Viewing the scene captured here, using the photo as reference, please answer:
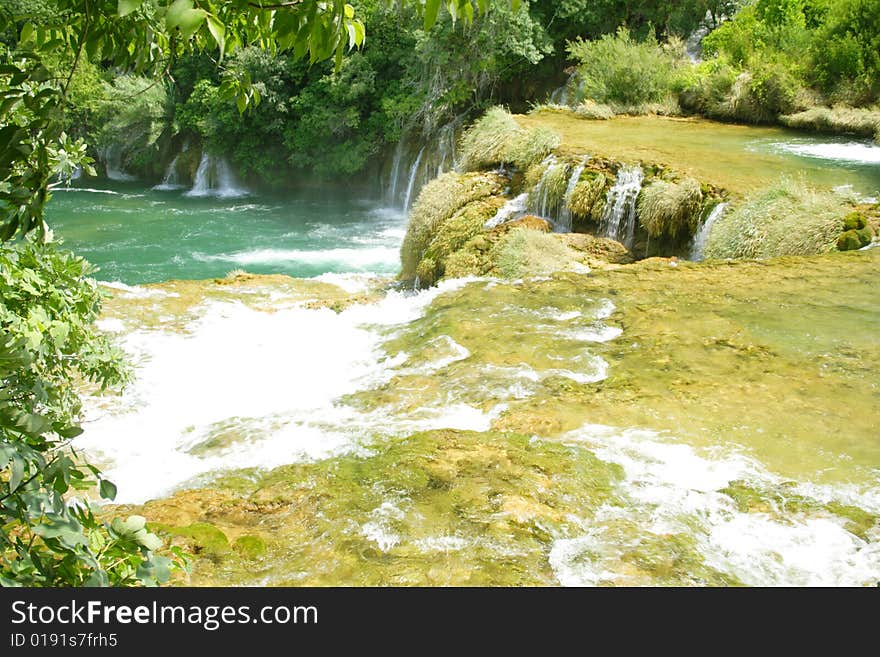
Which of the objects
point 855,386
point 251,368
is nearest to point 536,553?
point 855,386

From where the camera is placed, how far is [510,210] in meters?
11.4

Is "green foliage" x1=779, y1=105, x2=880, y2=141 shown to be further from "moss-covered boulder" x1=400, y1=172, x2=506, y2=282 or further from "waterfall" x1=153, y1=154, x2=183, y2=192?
"waterfall" x1=153, y1=154, x2=183, y2=192

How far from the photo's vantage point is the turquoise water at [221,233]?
15438 millimetres

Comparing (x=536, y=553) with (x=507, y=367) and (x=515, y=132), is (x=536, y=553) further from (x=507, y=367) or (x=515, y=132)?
(x=515, y=132)

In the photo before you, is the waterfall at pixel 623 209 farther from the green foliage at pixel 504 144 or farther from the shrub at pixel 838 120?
the shrub at pixel 838 120

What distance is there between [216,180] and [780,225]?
19.5 m

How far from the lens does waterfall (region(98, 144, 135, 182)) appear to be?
27.0m

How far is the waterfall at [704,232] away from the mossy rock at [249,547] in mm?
7336

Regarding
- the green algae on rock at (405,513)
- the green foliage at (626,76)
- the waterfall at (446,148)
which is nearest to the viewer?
the green algae on rock at (405,513)

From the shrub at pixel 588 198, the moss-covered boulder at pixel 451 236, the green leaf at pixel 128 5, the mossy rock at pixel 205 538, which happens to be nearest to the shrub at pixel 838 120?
the shrub at pixel 588 198

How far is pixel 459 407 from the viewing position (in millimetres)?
5598

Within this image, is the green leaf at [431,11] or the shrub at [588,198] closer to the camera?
the green leaf at [431,11]

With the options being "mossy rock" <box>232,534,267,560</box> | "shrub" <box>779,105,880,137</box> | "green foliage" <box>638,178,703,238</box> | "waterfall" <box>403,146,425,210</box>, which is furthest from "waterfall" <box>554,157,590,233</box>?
"waterfall" <box>403,146,425,210</box>

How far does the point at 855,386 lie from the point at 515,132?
28.9ft
